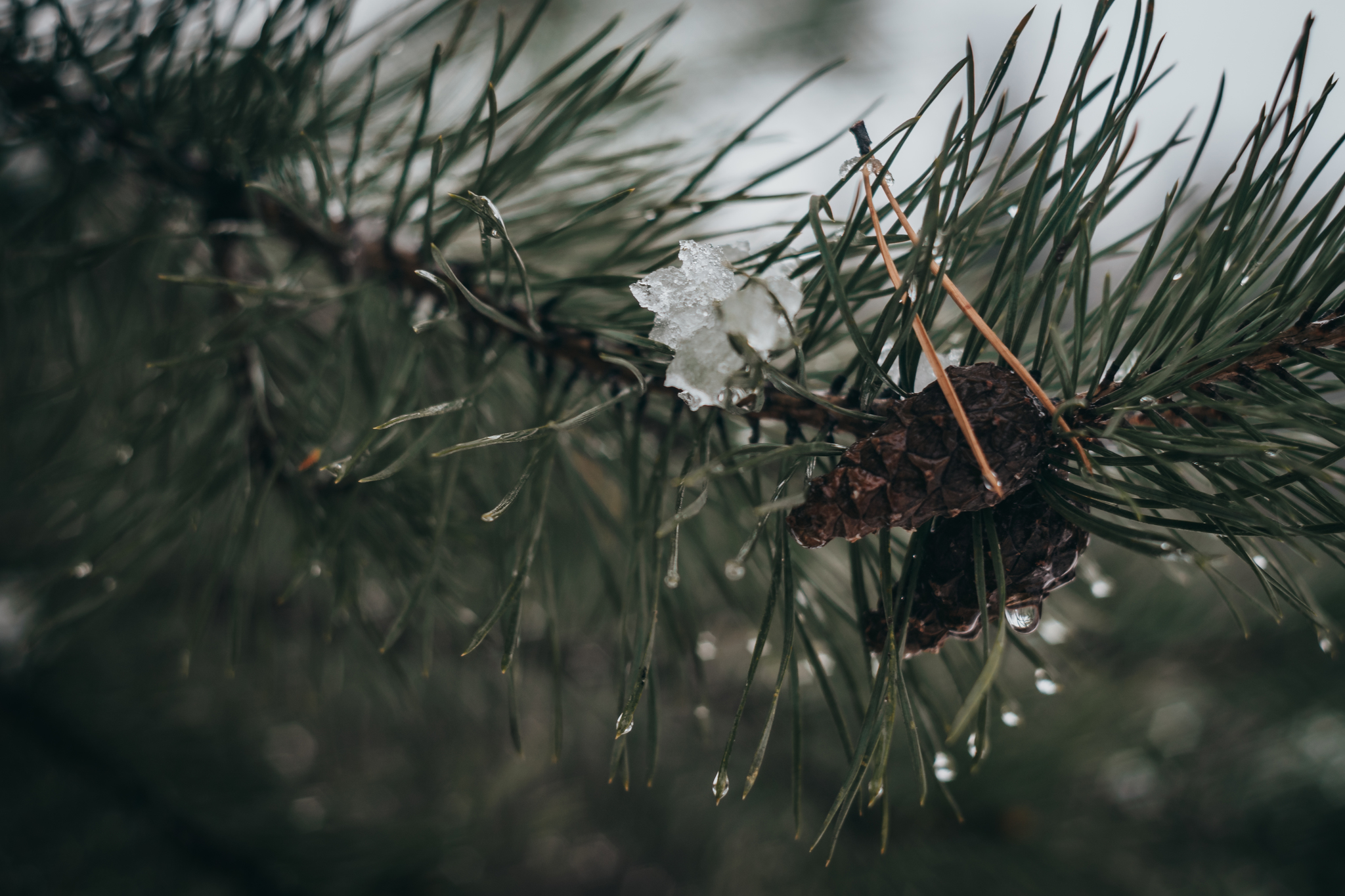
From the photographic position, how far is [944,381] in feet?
0.54

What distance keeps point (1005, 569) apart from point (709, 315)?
11 cm

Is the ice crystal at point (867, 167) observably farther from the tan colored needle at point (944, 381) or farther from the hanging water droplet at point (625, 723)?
the hanging water droplet at point (625, 723)

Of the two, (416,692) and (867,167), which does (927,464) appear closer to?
(867,167)

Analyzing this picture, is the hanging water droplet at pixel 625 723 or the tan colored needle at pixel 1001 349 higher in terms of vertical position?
the tan colored needle at pixel 1001 349

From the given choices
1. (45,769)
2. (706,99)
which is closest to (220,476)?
(45,769)

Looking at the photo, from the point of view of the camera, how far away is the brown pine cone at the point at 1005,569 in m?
0.18

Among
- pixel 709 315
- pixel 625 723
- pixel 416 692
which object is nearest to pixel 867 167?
pixel 709 315

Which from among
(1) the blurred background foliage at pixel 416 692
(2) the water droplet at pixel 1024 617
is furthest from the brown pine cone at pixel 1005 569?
(1) the blurred background foliage at pixel 416 692

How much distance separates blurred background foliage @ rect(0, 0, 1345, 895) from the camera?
0.98ft

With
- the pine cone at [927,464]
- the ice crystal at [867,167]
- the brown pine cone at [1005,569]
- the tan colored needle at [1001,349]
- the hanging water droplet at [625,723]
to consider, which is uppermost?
the ice crystal at [867,167]

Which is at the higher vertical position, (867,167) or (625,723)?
(867,167)

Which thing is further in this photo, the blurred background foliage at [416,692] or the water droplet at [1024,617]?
the blurred background foliage at [416,692]

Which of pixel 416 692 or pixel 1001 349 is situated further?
pixel 416 692

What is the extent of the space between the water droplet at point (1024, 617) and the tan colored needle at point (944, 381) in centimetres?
4
